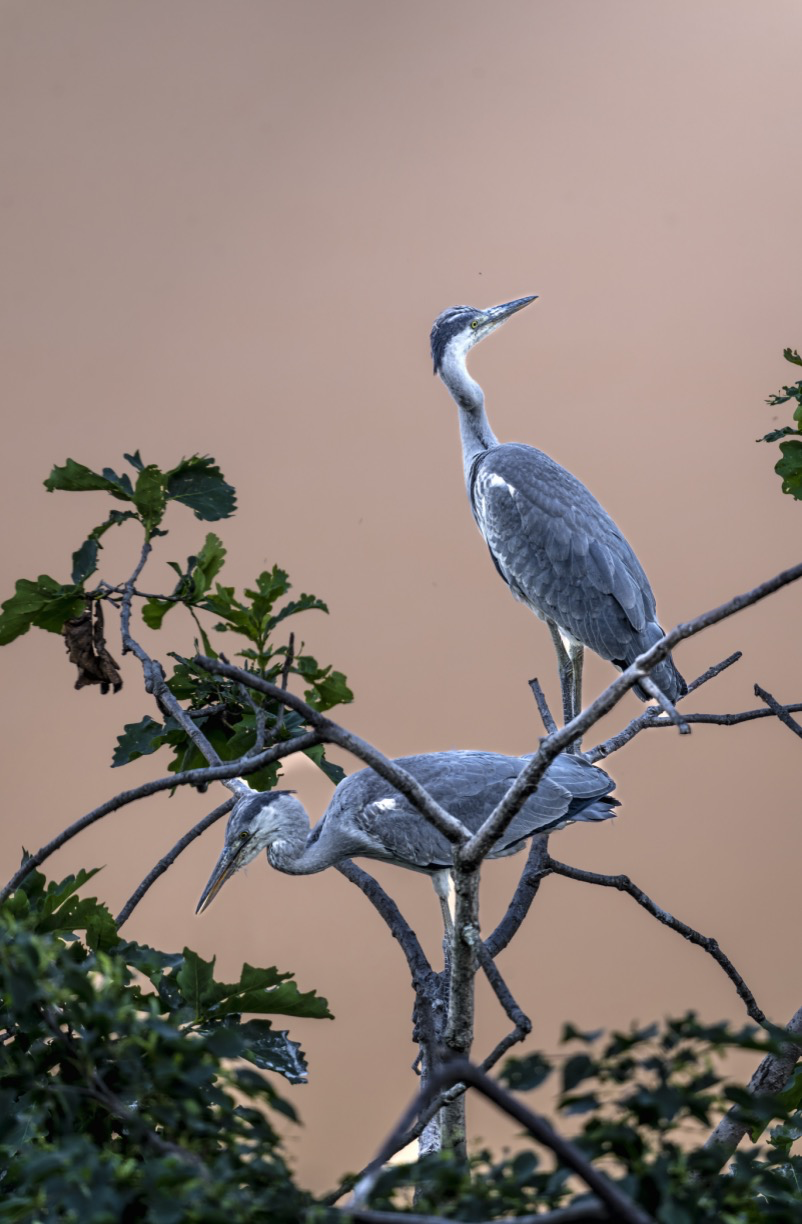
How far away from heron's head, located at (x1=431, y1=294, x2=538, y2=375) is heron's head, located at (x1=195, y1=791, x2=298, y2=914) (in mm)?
1255

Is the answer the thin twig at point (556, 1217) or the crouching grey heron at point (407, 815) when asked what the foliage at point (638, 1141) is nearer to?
the thin twig at point (556, 1217)

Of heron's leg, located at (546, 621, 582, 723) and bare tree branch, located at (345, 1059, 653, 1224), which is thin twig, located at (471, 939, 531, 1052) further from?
heron's leg, located at (546, 621, 582, 723)

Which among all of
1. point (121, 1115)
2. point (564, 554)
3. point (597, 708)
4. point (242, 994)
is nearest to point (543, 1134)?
point (121, 1115)

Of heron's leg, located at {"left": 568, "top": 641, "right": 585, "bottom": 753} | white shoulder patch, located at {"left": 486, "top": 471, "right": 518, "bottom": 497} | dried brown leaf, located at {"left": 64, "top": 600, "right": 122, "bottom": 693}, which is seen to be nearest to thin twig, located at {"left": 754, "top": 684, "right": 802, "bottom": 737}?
dried brown leaf, located at {"left": 64, "top": 600, "right": 122, "bottom": 693}

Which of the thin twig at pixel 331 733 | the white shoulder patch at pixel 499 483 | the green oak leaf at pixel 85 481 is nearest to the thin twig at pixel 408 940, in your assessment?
the green oak leaf at pixel 85 481

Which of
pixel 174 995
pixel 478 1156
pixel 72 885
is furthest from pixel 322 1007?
pixel 478 1156

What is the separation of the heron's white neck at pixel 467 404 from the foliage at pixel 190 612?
1.15 meters

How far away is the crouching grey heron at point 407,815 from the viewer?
65.0 inches

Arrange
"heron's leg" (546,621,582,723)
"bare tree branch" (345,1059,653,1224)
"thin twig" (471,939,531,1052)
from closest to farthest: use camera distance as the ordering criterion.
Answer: "bare tree branch" (345,1059,653,1224), "thin twig" (471,939,531,1052), "heron's leg" (546,621,582,723)

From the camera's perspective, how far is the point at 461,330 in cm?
269

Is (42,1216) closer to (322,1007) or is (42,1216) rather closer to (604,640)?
(322,1007)

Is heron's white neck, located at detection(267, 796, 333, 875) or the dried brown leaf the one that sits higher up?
the dried brown leaf

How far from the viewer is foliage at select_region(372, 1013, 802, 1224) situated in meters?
0.62

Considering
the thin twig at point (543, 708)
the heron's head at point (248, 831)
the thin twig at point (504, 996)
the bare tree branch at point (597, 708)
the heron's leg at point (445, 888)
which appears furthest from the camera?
the thin twig at point (543, 708)
